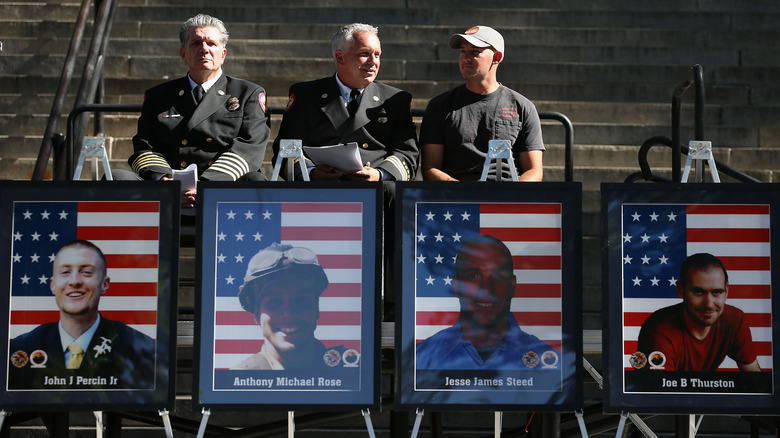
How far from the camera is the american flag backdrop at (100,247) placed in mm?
4449

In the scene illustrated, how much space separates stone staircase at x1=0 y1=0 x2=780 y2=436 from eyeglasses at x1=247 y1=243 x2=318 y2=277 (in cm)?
300

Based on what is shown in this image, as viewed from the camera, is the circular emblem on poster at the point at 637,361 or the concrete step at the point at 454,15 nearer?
the circular emblem on poster at the point at 637,361

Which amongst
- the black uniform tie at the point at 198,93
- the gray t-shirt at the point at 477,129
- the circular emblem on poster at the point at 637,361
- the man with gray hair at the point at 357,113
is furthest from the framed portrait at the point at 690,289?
the black uniform tie at the point at 198,93

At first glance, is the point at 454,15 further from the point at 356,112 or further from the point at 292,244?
Answer: the point at 292,244

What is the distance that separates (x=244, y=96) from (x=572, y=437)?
2.28m

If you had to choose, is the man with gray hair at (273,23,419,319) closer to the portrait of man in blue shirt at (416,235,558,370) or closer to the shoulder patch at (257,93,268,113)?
the shoulder patch at (257,93,268,113)

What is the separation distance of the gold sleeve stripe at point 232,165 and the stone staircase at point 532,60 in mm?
2015

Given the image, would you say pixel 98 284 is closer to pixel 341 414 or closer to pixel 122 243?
pixel 122 243

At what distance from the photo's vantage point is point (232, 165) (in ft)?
18.2

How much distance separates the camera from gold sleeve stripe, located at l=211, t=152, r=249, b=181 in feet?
18.0

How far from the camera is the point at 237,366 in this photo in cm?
441

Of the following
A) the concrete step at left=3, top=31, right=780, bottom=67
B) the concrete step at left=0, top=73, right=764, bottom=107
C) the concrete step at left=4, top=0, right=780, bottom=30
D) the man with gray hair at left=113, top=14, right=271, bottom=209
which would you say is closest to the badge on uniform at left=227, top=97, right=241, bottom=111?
the man with gray hair at left=113, top=14, right=271, bottom=209

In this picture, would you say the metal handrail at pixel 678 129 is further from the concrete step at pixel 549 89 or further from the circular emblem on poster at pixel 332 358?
the concrete step at pixel 549 89

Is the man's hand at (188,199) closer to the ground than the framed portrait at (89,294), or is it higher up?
higher up
